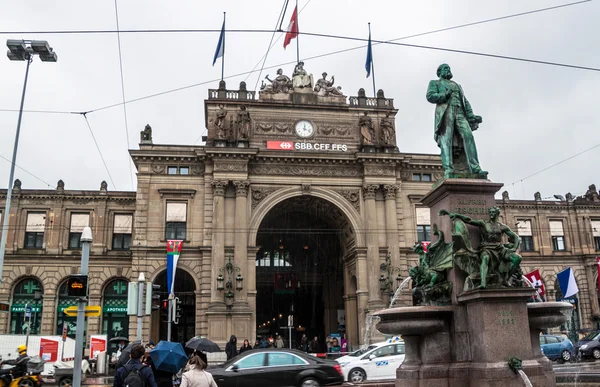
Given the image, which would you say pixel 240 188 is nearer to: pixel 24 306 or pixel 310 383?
pixel 24 306

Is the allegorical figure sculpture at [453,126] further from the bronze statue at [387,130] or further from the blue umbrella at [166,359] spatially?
the bronze statue at [387,130]

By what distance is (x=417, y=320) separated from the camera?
10812mm

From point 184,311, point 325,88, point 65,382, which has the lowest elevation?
point 65,382

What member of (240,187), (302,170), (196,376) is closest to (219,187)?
(240,187)

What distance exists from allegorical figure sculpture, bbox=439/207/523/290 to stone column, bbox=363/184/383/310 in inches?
1105

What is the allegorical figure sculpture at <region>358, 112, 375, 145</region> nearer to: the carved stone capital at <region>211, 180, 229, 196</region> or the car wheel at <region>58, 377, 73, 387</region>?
the carved stone capital at <region>211, 180, 229, 196</region>

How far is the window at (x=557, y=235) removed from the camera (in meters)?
50.2

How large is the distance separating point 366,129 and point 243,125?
9.72 metres

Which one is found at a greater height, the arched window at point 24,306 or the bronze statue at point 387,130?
the bronze statue at point 387,130

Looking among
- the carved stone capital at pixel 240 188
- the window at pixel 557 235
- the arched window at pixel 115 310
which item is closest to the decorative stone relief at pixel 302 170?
the carved stone capital at pixel 240 188

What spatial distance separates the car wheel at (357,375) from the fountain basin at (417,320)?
10.7 metres

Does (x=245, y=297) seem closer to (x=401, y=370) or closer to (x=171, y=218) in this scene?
(x=171, y=218)

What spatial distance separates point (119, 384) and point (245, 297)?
94.5ft

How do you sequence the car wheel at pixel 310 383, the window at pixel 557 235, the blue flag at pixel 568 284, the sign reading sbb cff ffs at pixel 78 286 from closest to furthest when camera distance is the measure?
the sign reading sbb cff ffs at pixel 78 286
the car wheel at pixel 310 383
the blue flag at pixel 568 284
the window at pixel 557 235
